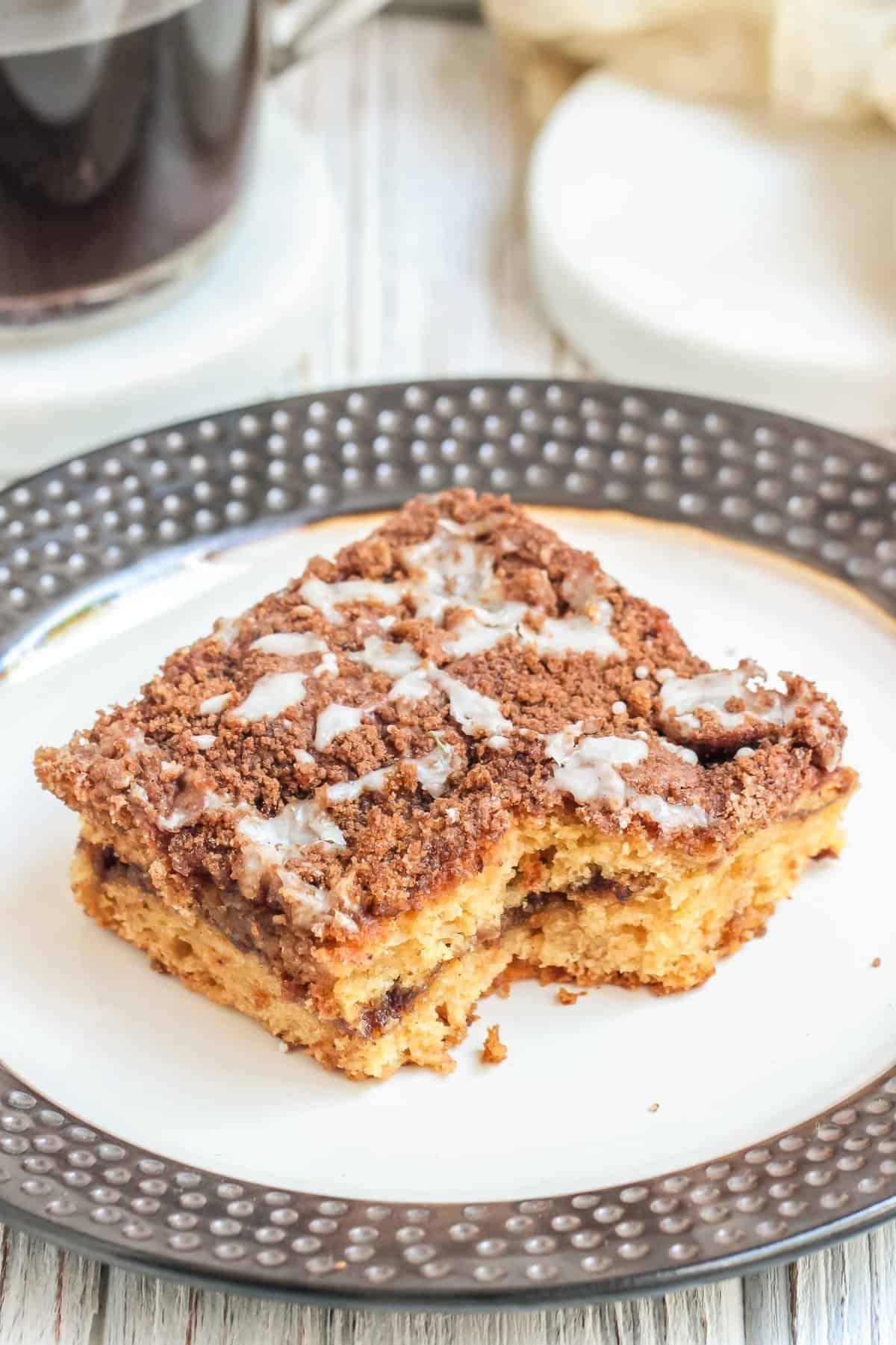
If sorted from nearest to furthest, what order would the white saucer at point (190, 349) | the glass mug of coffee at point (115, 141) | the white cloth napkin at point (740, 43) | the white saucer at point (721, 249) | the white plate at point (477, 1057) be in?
the white plate at point (477, 1057) < the glass mug of coffee at point (115, 141) < the white saucer at point (190, 349) < the white saucer at point (721, 249) < the white cloth napkin at point (740, 43)

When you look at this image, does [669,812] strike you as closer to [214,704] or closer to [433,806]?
[433,806]

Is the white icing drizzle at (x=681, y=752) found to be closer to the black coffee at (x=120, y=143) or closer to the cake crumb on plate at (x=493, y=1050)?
the cake crumb on plate at (x=493, y=1050)

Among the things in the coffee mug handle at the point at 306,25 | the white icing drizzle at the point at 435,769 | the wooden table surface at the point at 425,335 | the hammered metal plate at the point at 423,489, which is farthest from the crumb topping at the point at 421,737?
the coffee mug handle at the point at 306,25

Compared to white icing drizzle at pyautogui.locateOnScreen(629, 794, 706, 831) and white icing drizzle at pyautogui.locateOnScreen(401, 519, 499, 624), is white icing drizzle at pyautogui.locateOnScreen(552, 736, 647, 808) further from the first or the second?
white icing drizzle at pyautogui.locateOnScreen(401, 519, 499, 624)

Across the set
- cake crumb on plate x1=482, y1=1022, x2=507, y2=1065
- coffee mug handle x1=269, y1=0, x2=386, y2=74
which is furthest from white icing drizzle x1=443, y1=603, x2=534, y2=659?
coffee mug handle x1=269, y1=0, x2=386, y2=74

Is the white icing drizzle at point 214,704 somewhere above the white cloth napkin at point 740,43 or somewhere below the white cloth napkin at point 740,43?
below

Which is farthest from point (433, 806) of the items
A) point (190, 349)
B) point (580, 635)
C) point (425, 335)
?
point (425, 335)
